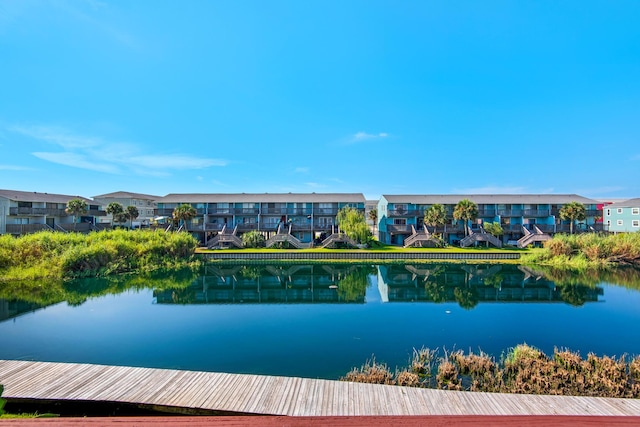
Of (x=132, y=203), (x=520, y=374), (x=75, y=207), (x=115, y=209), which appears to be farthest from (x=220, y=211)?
(x=520, y=374)

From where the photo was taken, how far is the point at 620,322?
21.9 metres

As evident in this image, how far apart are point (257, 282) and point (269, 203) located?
2926 centimetres

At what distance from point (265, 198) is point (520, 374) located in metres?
55.2

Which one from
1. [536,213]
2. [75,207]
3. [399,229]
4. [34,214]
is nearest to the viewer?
[34,214]

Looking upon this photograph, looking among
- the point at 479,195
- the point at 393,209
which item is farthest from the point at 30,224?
the point at 479,195

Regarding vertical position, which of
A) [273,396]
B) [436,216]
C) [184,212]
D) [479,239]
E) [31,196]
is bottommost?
[273,396]

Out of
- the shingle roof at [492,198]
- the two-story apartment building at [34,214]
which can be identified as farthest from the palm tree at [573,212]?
the two-story apartment building at [34,214]

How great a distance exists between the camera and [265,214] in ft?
203

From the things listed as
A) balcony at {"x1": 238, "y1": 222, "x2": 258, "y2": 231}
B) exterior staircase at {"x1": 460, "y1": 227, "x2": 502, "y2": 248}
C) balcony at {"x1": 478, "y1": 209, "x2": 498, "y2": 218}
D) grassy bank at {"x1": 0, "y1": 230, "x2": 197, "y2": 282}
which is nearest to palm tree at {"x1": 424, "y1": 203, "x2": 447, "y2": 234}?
exterior staircase at {"x1": 460, "y1": 227, "x2": 502, "y2": 248}

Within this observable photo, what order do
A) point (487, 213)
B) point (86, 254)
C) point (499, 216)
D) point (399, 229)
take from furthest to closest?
point (487, 213), point (499, 216), point (399, 229), point (86, 254)

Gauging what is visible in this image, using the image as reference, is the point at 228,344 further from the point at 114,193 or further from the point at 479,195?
the point at 114,193

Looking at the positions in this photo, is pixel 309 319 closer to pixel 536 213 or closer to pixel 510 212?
pixel 510 212

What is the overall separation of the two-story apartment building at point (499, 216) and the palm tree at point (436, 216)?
9.84 ft

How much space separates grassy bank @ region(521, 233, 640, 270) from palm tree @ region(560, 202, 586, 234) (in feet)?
26.5
